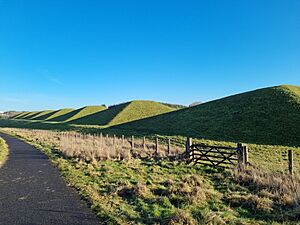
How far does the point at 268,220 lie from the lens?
22.5 ft

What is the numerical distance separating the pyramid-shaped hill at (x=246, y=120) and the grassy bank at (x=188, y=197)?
27.3 meters

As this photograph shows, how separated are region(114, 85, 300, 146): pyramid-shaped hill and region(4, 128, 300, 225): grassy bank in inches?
1076

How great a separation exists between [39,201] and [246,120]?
1739 inches

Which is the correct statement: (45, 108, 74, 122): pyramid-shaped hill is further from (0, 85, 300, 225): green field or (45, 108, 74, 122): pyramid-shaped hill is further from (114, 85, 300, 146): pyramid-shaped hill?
(0, 85, 300, 225): green field

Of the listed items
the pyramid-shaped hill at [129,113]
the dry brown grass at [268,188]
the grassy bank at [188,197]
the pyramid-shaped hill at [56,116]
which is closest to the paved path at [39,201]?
the grassy bank at [188,197]

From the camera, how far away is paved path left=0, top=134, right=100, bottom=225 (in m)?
6.49

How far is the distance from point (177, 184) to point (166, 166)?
16.5ft

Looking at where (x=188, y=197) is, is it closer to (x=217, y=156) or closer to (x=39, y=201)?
(x=39, y=201)

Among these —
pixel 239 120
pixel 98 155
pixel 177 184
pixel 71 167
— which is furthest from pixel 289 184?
pixel 239 120

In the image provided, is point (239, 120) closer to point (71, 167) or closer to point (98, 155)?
point (98, 155)

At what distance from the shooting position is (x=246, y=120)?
4644 centimetres

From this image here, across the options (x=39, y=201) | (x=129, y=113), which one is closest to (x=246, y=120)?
(x=39, y=201)

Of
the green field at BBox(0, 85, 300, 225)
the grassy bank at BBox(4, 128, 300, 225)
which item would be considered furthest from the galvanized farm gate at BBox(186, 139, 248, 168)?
the grassy bank at BBox(4, 128, 300, 225)

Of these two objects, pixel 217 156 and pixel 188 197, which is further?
pixel 217 156
